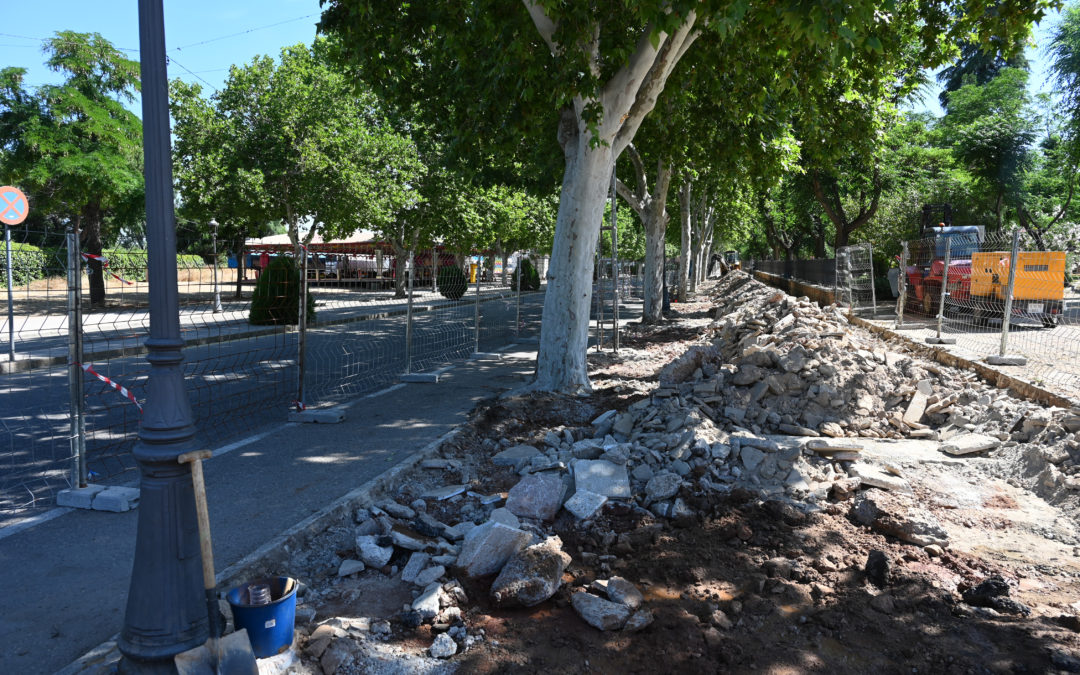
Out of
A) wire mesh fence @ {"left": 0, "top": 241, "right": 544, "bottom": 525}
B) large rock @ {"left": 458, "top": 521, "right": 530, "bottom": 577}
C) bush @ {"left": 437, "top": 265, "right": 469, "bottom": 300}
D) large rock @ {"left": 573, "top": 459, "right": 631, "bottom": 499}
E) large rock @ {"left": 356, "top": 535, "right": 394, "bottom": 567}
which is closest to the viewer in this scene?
large rock @ {"left": 458, "top": 521, "right": 530, "bottom": 577}

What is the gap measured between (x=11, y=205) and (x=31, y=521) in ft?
37.8

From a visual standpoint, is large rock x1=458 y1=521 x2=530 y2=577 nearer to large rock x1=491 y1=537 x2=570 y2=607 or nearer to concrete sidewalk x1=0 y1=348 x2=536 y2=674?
large rock x1=491 y1=537 x2=570 y2=607

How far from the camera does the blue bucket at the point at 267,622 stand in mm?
2984

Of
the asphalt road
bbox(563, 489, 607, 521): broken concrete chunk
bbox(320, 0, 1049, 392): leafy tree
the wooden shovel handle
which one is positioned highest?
bbox(320, 0, 1049, 392): leafy tree

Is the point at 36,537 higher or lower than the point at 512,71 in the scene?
lower

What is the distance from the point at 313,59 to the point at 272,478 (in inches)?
1047

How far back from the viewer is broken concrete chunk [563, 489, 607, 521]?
489 cm

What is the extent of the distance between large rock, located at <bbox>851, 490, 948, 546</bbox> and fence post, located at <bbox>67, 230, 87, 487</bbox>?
18.3 feet

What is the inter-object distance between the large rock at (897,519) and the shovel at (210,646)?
4021mm

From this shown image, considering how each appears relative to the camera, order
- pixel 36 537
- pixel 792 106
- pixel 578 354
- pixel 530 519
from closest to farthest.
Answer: pixel 36 537 < pixel 530 519 < pixel 578 354 < pixel 792 106

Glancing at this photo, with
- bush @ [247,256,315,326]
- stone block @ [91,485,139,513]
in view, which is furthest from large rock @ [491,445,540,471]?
bush @ [247,256,315,326]

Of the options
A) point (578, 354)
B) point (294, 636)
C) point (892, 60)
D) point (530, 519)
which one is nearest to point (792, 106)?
point (892, 60)

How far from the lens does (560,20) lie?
8344 mm

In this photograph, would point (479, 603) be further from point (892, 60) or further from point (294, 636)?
point (892, 60)
